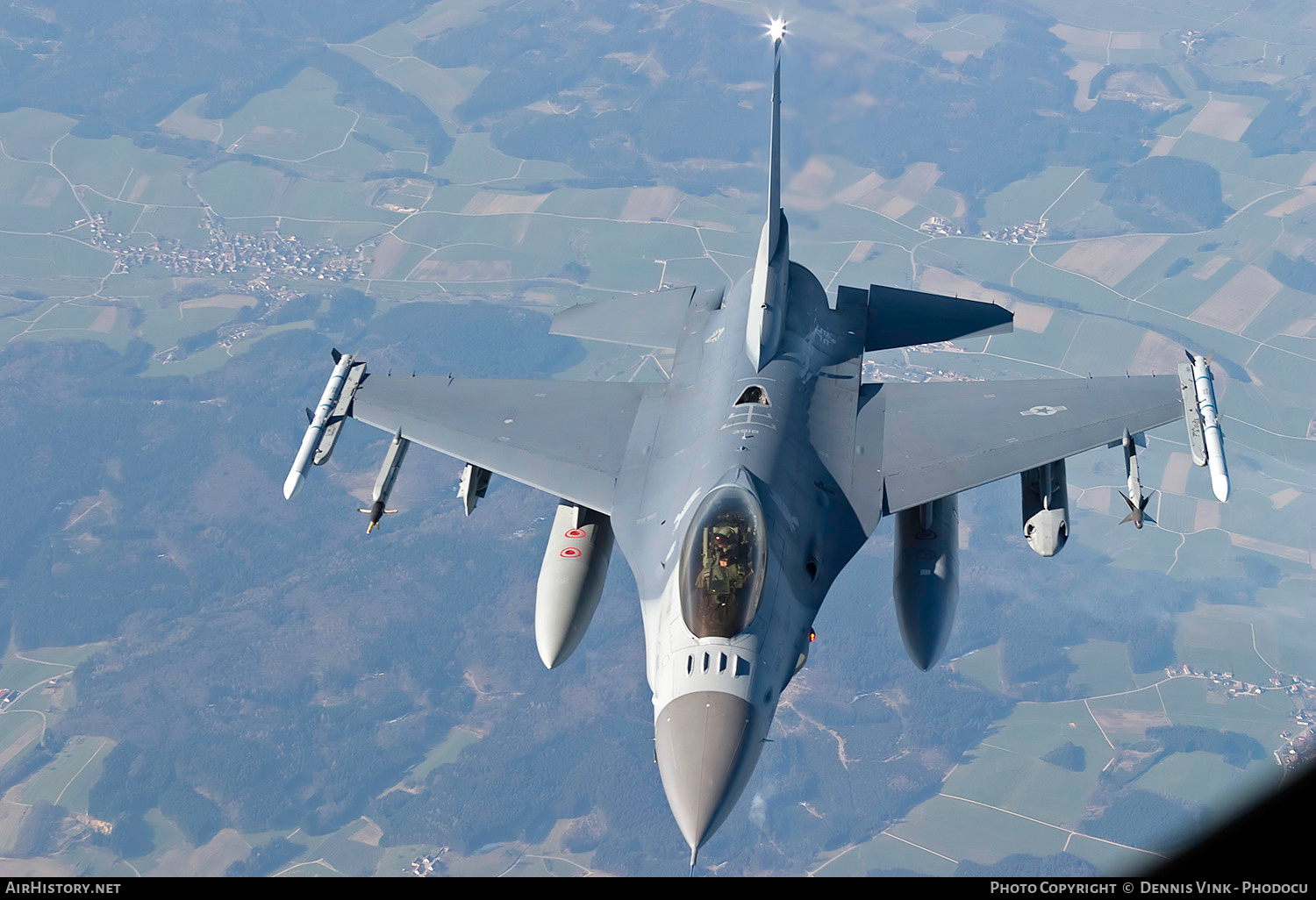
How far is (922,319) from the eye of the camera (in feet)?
119

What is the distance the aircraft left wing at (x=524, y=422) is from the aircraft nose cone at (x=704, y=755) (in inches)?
351

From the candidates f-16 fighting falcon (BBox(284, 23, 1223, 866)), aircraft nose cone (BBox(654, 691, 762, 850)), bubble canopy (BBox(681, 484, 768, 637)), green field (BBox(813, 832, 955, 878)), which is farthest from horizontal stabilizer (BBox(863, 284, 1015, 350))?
green field (BBox(813, 832, 955, 878))

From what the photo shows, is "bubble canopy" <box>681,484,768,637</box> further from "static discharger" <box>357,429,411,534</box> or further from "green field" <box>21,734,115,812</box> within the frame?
"green field" <box>21,734,115,812</box>

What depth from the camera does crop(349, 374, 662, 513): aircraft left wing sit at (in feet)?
100

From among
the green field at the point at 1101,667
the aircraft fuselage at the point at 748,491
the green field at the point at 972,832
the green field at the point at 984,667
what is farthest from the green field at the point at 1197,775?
the aircraft fuselage at the point at 748,491

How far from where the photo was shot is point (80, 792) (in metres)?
147

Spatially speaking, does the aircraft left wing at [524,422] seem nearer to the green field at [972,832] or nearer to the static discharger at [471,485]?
the static discharger at [471,485]

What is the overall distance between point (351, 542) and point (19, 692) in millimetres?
51030

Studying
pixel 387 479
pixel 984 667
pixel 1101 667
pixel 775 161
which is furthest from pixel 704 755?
pixel 1101 667

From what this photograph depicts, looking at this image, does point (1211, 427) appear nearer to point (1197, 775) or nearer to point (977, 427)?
point (977, 427)

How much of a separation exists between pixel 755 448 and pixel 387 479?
10809 millimetres

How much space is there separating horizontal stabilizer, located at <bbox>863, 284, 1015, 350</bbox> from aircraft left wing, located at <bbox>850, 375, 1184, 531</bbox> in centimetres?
185
